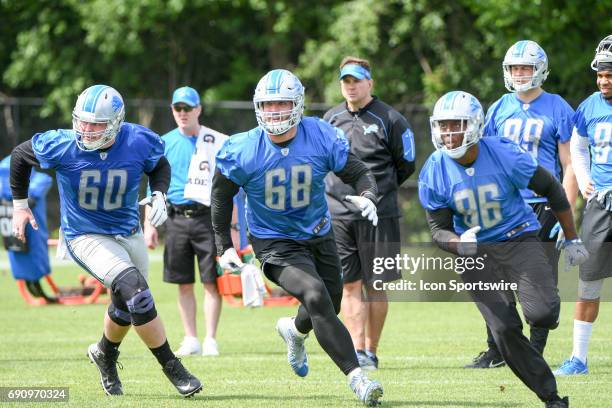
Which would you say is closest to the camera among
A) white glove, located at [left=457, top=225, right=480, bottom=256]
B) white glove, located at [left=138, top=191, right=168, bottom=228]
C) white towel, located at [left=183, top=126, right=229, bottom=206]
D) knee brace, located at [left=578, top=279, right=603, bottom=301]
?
white glove, located at [left=457, top=225, right=480, bottom=256]

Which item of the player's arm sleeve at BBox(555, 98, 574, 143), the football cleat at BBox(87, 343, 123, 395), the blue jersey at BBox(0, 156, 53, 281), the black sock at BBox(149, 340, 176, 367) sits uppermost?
the player's arm sleeve at BBox(555, 98, 574, 143)

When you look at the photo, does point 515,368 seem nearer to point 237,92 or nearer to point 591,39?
point 591,39

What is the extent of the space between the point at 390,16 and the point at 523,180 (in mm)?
14534

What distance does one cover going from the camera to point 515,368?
5.77 meters

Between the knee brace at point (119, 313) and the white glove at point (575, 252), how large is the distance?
8.69 ft

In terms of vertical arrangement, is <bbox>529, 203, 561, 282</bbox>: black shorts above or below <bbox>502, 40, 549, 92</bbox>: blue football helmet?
below

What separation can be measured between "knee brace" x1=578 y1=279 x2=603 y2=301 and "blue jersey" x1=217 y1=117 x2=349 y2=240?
80.3 inches

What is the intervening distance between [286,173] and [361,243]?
6.43ft

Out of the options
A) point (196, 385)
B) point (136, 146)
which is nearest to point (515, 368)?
point (196, 385)

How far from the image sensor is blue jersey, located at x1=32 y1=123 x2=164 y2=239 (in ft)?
22.3

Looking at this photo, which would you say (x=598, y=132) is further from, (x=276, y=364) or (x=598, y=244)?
(x=276, y=364)

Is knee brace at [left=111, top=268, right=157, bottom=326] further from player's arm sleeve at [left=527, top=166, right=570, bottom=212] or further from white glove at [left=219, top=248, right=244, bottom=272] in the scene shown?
player's arm sleeve at [left=527, top=166, right=570, bottom=212]

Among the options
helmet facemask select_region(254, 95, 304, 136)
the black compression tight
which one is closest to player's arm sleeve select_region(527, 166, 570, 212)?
the black compression tight

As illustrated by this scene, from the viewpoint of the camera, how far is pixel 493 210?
6141 mm
